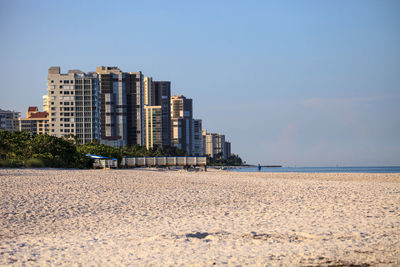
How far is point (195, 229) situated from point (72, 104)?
151 m

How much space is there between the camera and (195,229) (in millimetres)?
13117

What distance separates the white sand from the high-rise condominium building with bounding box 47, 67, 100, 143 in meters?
139

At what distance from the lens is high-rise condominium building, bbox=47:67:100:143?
156500 mm

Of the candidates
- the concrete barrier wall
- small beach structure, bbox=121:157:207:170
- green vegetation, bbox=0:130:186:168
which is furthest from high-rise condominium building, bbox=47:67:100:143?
green vegetation, bbox=0:130:186:168

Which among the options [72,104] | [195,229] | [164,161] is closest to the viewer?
[195,229]

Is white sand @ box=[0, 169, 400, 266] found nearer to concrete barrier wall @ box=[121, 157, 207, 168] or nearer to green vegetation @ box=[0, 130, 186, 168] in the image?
green vegetation @ box=[0, 130, 186, 168]

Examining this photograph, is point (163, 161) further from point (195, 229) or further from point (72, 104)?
point (72, 104)

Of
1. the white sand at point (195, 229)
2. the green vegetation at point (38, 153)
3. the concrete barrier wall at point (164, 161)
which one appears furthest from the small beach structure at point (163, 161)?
the white sand at point (195, 229)

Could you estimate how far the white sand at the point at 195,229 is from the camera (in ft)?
32.8

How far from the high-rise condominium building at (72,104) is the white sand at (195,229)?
13870 centimetres

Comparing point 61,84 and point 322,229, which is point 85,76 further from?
point 322,229

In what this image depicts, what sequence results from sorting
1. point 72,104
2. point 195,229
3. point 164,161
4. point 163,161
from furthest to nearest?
point 72,104 < point 163,161 < point 164,161 < point 195,229

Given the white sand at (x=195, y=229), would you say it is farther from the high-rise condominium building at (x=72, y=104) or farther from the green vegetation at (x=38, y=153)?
the high-rise condominium building at (x=72, y=104)

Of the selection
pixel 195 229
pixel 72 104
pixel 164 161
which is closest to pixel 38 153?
pixel 164 161
